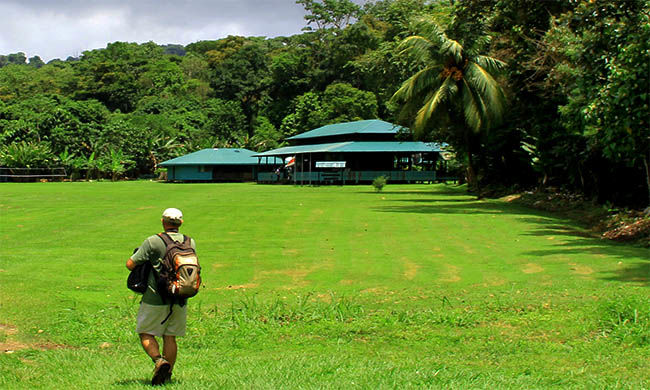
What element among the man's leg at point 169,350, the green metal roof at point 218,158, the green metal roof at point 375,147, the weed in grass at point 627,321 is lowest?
the weed in grass at point 627,321

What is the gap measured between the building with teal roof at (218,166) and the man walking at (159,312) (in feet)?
198

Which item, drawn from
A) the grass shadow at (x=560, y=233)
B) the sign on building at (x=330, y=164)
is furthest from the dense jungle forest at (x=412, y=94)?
the sign on building at (x=330, y=164)

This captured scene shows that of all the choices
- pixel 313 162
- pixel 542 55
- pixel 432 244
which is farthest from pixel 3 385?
pixel 313 162

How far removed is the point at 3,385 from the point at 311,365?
2.72 metres

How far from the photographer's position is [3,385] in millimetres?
5930

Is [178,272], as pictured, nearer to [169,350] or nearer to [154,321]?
[154,321]

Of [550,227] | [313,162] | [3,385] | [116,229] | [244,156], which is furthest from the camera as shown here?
[244,156]

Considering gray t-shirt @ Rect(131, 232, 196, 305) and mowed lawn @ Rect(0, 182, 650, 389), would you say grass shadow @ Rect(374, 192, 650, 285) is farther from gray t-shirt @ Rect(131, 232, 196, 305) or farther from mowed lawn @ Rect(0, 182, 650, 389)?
gray t-shirt @ Rect(131, 232, 196, 305)

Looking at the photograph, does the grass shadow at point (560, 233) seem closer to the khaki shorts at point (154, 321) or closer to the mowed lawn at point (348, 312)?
the mowed lawn at point (348, 312)

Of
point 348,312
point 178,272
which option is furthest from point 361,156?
point 178,272

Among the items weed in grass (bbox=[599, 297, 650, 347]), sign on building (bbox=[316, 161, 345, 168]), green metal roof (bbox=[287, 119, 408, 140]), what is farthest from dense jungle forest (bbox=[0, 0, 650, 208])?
weed in grass (bbox=[599, 297, 650, 347])

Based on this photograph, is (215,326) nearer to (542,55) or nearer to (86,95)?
(542,55)

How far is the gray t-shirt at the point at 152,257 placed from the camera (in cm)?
584

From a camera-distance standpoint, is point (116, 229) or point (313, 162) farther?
point (313, 162)
